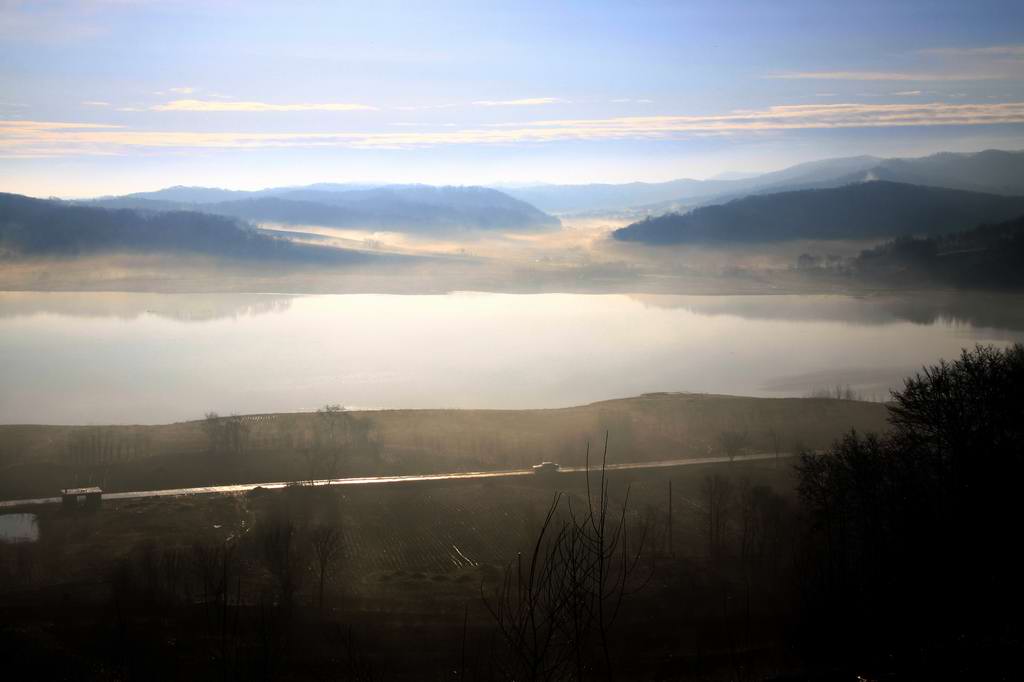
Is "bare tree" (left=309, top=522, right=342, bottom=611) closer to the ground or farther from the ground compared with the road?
farther from the ground

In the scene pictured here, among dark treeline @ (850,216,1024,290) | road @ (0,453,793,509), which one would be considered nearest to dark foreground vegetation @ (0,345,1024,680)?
road @ (0,453,793,509)

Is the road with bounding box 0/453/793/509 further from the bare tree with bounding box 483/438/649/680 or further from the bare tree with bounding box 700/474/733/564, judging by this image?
the bare tree with bounding box 700/474/733/564

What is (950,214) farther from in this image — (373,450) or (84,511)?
(84,511)

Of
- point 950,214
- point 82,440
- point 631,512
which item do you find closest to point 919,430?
point 631,512

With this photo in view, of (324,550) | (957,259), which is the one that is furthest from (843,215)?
(324,550)

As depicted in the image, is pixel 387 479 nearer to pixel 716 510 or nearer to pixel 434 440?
pixel 434 440
